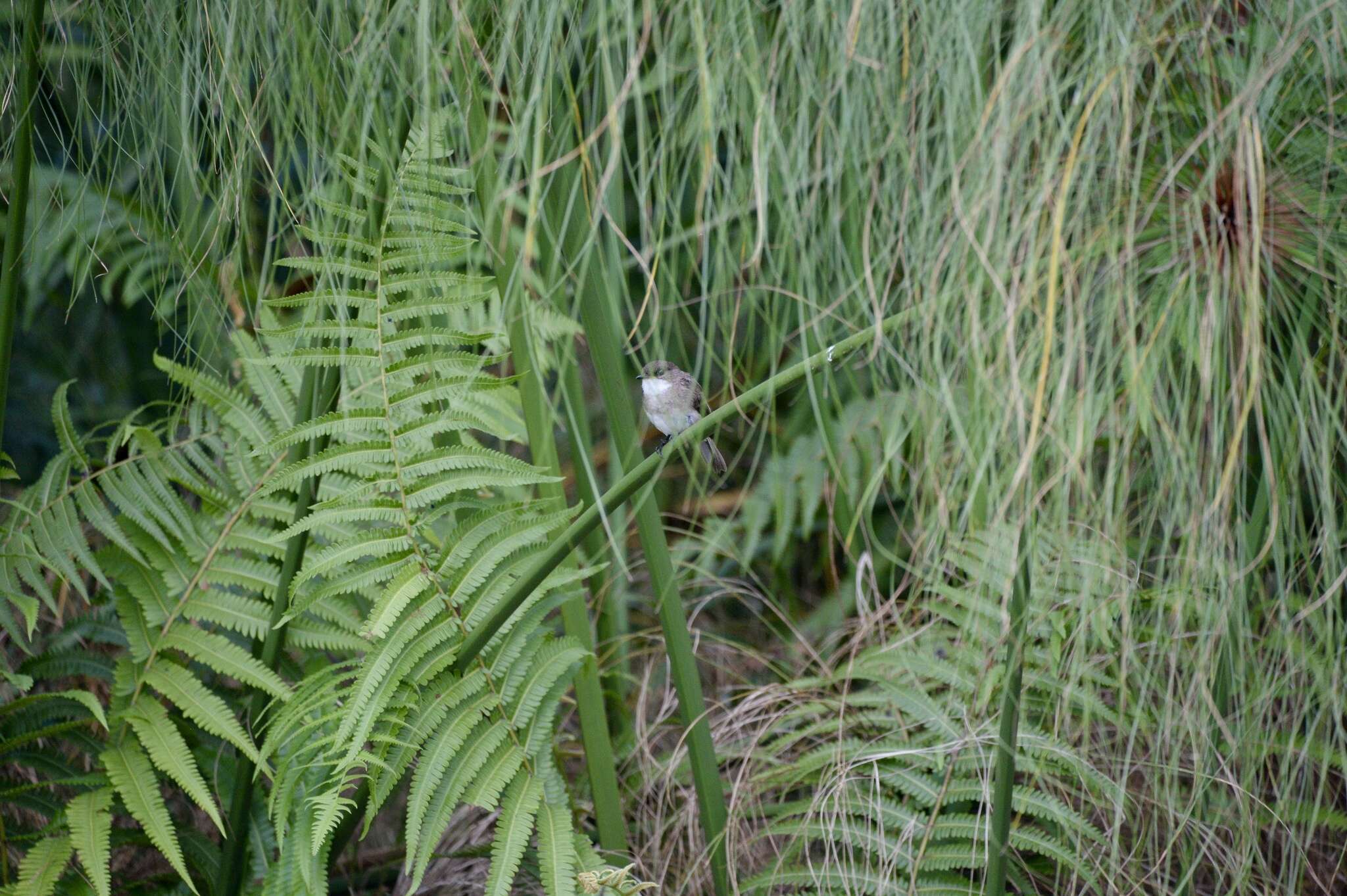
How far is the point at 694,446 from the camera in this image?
1014 mm

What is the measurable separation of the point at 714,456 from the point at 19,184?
1057 millimetres

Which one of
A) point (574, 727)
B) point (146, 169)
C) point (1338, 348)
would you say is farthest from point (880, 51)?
point (574, 727)

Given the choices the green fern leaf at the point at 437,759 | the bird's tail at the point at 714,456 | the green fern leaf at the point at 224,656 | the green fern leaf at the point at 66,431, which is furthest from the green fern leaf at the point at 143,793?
the bird's tail at the point at 714,456

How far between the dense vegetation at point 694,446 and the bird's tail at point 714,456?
0.16 m

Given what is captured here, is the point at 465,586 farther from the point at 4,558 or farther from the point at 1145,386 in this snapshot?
the point at 1145,386

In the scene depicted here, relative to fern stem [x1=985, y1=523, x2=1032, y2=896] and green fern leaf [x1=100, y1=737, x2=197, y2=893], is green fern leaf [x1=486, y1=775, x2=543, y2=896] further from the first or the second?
fern stem [x1=985, y1=523, x2=1032, y2=896]

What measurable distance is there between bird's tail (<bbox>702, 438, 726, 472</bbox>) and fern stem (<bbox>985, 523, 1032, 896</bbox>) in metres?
0.58

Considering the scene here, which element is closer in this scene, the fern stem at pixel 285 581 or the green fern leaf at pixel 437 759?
the green fern leaf at pixel 437 759

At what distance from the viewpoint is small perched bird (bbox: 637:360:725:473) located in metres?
1.88

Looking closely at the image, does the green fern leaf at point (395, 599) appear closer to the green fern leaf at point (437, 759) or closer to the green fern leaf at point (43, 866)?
the green fern leaf at point (437, 759)

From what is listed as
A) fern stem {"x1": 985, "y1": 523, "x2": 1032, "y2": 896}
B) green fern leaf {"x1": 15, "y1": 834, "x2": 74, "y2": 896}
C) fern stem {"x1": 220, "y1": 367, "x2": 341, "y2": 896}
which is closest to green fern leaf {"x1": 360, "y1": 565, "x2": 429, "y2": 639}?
fern stem {"x1": 220, "y1": 367, "x2": 341, "y2": 896}

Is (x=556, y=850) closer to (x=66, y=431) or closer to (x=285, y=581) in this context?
(x=285, y=581)

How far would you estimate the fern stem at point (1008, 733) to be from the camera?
981 mm

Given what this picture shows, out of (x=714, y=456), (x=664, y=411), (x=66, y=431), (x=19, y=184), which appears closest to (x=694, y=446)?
(x=714, y=456)
